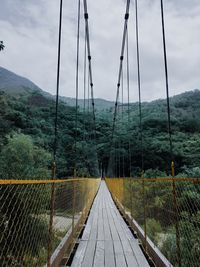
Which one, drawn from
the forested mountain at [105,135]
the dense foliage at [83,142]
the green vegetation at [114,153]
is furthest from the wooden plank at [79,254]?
the forested mountain at [105,135]

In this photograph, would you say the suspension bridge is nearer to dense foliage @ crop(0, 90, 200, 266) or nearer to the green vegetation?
the green vegetation

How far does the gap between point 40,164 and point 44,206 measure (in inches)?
538

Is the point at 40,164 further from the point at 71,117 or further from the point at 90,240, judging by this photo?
the point at 90,240

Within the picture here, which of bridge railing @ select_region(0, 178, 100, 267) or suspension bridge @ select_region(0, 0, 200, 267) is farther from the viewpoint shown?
suspension bridge @ select_region(0, 0, 200, 267)

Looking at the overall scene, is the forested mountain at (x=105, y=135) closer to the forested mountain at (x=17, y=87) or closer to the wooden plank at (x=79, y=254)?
the forested mountain at (x=17, y=87)

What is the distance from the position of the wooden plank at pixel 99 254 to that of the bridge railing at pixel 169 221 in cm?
36

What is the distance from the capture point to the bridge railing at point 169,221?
183cm

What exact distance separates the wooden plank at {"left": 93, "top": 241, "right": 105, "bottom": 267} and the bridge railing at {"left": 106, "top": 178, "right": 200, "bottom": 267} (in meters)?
0.36

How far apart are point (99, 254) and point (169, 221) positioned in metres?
0.62

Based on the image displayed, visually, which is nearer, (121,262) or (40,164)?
(121,262)

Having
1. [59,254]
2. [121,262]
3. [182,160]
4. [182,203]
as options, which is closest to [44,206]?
[59,254]

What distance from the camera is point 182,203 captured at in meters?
1.98

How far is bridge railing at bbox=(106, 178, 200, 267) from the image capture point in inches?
72.1

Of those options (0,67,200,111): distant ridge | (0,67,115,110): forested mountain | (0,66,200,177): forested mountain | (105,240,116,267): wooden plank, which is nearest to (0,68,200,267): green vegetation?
(0,66,200,177): forested mountain
